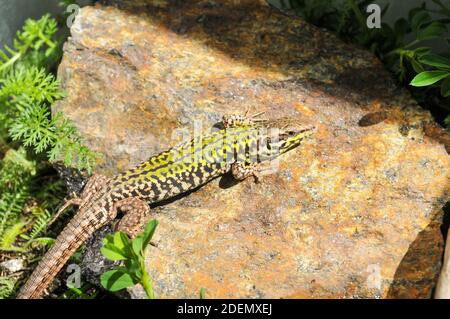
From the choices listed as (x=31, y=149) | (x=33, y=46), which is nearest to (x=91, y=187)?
(x=31, y=149)

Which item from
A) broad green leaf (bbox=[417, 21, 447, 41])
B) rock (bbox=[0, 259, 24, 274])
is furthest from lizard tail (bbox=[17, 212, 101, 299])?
broad green leaf (bbox=[417, 21, 447, 41])

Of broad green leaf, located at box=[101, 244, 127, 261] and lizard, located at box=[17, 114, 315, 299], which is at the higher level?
broad green leaf, located at box=[101, 244, 127, 261]

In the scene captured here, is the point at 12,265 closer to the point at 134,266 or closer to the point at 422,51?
the point at 134,266

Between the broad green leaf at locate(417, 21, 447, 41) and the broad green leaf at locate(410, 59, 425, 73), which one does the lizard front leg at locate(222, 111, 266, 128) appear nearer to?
the broad green leaf at locate(410, 59, 425, 73)

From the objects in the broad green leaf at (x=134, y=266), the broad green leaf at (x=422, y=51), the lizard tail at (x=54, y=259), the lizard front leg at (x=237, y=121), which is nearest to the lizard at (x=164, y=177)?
the lizard tail at (x=54, y=259)

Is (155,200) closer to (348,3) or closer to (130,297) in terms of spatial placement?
(130,297)

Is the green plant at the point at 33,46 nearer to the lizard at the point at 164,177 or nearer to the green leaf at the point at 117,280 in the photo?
the lizard at the point at 164,177
